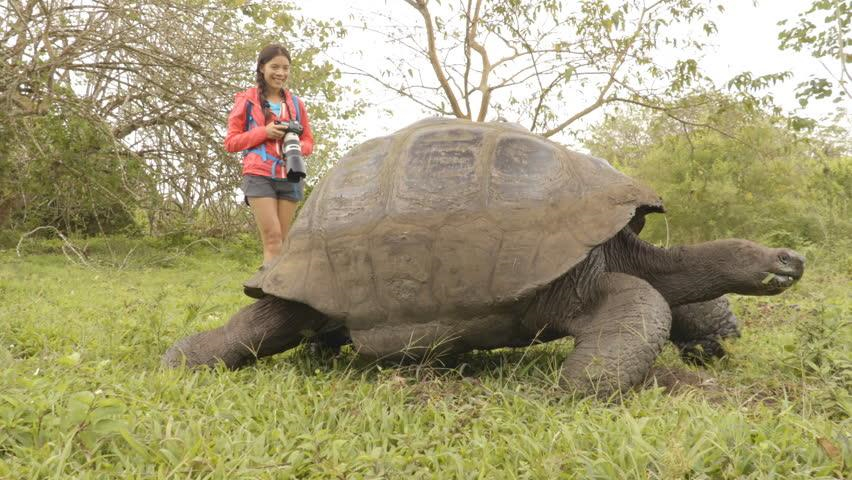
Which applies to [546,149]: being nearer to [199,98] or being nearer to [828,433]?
[828,433]

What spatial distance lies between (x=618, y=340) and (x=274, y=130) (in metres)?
2.59

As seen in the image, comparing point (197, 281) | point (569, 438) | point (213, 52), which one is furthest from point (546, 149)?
point (213, 52)

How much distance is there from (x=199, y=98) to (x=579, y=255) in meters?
7.35

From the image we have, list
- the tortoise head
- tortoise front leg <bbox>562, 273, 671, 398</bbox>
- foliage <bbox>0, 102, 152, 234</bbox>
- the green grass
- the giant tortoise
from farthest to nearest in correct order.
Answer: foliage <bbox>0, 102, 152, 234</bbox>
the tortoise head
the giant tortoise
tortoise front leg <bbox>562, 273, 671, 398</bbox>
the green grass

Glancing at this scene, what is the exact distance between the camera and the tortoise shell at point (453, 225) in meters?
2.81

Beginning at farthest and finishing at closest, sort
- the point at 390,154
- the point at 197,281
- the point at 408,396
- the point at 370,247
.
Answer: the point at 197,281, the point at 390,154, the point at 370,247, the point at 408,396

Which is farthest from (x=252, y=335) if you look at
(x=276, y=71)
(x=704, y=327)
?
(x=704, y=327)

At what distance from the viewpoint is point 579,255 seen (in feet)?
8.98

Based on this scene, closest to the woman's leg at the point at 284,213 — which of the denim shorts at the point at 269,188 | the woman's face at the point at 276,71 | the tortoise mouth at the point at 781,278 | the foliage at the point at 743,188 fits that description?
the denim shorts at the point at 269,188

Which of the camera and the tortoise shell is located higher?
the camera

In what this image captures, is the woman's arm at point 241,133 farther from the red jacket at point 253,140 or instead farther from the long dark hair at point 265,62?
the long dark hair at point 265,62

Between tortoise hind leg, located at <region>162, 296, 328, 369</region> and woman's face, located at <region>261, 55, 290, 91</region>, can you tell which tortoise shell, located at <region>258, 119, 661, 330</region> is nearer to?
tortoise hind leg, located at <region>162, 296, 328, 369</region>

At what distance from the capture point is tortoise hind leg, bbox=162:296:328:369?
3.31m


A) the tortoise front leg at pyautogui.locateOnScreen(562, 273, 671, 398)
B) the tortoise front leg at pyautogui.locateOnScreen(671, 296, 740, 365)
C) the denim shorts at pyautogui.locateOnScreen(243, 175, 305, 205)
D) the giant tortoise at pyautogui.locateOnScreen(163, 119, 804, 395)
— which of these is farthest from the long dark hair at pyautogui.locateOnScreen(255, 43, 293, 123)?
the tortoise front leg at pyautogui.locateOnScreen(671, 296, 740, 365)
